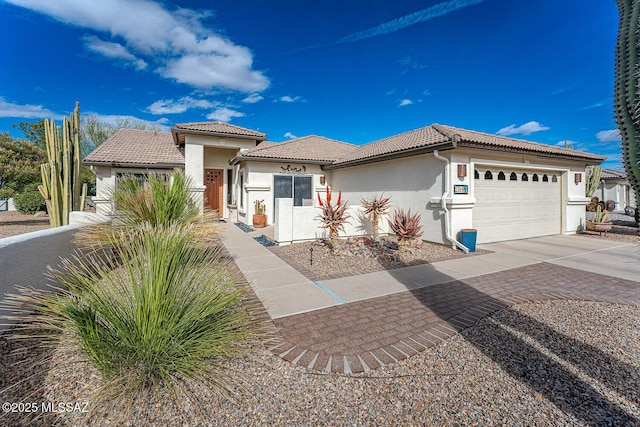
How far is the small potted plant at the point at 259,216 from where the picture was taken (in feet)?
42.5

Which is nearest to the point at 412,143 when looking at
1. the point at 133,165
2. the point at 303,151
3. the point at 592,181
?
the point at 303,151

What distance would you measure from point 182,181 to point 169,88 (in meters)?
20.4

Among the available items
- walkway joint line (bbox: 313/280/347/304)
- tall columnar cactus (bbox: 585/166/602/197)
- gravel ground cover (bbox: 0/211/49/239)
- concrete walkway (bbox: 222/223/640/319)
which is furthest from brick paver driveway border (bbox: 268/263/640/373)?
tall columnar cactus (bbox: 585/166/602/197)

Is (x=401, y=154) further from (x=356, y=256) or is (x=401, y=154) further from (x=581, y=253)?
(x=581, y=253)

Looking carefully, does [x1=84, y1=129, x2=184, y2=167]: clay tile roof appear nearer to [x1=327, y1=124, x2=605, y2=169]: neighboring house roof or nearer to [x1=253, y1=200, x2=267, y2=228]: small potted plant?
[x1=253, y1=200, x2=267, y2=228]: small potted plant

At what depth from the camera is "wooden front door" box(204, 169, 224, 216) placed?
52.5 feet

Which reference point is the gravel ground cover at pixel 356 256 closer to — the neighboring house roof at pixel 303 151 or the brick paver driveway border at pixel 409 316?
the brick paver driveway border at pixel 409 316

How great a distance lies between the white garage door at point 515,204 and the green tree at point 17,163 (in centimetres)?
3175

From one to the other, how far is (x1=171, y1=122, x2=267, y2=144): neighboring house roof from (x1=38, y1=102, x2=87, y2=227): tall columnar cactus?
447 centimetres

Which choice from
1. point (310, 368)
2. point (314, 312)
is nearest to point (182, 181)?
point (314, 312)

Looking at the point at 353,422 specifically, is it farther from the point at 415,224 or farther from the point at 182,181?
the point at 415,224

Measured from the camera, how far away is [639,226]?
3213 millimetres

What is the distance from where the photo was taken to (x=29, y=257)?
4020 millimetres

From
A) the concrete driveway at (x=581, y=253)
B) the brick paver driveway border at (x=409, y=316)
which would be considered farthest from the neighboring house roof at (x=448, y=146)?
the brick paver driveway border at (x=409, y=316)
